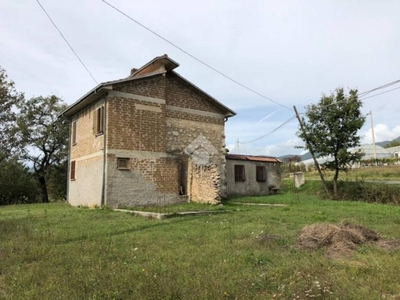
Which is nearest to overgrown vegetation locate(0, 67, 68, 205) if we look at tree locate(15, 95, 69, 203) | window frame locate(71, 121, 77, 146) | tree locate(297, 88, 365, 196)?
tree locate(15, 95, 69, 203)

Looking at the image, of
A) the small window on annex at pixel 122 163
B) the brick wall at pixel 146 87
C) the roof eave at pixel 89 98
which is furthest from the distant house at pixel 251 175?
the roof eave at pixel 89 98

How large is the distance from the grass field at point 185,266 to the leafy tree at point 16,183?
24221mm

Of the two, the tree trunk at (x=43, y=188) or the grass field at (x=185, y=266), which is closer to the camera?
the grass field at (x=185, y=266)

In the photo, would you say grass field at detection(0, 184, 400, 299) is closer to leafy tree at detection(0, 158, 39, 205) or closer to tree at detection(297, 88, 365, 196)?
tree at detection(297, 88, 365, 196)

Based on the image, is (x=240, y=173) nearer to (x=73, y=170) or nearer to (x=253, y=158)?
(x=253, y=158)

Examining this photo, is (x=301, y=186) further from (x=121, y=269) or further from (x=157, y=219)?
(x=121, y=269)

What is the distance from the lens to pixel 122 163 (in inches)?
545

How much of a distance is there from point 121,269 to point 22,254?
229 centimetres

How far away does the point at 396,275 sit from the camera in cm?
429

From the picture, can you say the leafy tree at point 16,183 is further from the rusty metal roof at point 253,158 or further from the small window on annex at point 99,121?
the rusty metal roof at point 253,158

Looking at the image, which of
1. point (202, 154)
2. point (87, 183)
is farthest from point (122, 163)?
point (202, 154)

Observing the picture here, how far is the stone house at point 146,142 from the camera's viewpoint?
13.7 m

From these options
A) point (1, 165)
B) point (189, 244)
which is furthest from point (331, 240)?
point (1, 165)

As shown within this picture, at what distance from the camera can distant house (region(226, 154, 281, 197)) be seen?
64.0 ft
